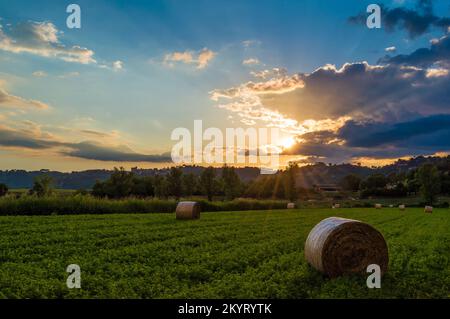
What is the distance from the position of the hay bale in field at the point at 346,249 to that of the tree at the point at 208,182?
10119 centimetres

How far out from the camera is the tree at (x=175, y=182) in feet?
390

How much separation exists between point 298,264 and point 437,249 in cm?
794

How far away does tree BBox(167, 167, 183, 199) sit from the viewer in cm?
11899

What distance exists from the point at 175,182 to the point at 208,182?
1241 centimetres

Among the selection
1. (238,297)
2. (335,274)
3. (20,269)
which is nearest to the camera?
(238,297)

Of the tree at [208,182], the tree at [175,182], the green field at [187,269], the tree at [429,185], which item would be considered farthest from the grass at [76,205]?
the tree at [429,185]

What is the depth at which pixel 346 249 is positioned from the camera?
37.8 ft

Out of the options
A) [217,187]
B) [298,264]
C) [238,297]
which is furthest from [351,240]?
[217,187]

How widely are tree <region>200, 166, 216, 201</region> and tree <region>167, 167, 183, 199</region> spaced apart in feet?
30.4

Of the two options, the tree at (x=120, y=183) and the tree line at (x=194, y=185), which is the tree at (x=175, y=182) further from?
the tree at (x=120, y=183)

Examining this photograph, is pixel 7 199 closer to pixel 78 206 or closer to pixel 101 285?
pixel 78 206

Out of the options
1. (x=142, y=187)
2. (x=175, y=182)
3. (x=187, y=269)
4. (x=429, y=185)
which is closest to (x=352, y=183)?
(x=429, y=185)
